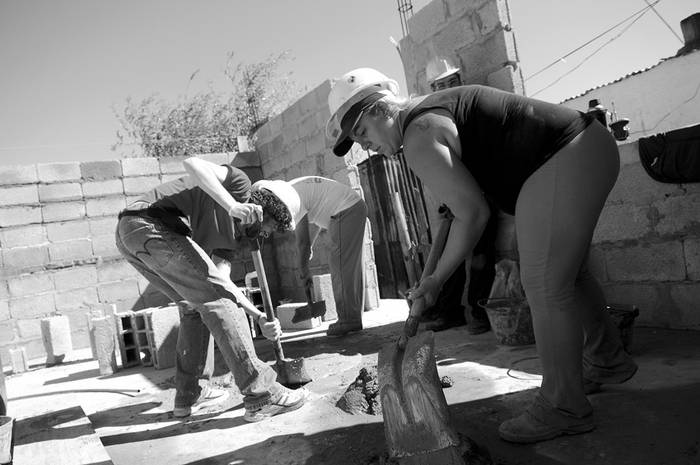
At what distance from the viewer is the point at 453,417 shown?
2506 millimetres

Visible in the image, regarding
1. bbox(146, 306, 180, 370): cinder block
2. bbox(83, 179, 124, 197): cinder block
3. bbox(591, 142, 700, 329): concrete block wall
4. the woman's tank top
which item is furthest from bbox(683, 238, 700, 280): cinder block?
bbox(83, 179, 124, 197): cinder block

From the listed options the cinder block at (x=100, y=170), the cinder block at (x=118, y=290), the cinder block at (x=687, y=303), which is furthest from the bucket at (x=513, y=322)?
the cinder block at (x=100, y=170)

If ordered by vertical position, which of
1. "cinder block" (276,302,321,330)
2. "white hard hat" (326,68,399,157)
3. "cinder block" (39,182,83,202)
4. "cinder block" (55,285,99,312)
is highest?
"cinder block" (39,182,83,202)

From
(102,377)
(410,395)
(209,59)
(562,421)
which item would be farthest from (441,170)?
(209,59)

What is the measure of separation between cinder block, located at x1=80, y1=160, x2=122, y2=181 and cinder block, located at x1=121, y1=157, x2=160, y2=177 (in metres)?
Result: 0.09

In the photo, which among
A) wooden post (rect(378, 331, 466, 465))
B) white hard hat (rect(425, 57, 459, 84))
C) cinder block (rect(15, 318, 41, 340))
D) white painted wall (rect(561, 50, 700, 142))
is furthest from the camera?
white painted wall (rect(561, 50, 700, 142))

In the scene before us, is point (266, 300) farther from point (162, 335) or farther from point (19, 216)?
point (19, 216)

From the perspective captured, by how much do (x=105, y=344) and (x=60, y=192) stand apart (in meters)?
3.12

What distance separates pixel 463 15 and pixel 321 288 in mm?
3166

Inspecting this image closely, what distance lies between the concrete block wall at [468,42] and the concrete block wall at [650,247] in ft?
3.88

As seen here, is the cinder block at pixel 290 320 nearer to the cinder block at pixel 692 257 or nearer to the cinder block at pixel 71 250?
the cinder block at pixel 71 250

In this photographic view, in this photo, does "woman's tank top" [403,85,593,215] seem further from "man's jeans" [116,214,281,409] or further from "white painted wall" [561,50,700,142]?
"white painted wall" [561,50,700,142]

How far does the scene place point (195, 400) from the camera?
3271 mm

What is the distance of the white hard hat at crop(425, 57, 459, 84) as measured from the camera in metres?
4.46
